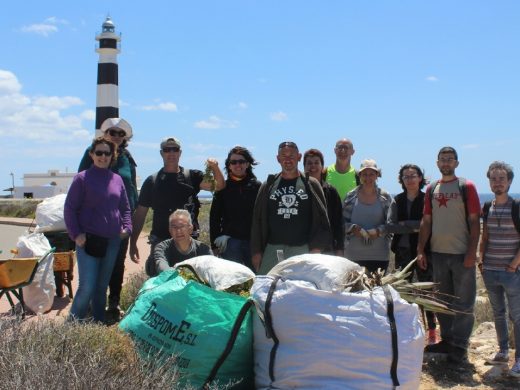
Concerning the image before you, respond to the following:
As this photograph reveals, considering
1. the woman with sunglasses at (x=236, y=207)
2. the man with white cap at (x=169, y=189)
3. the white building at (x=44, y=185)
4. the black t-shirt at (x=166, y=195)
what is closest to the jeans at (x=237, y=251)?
the woman with sunglasses at (x=236, y=207)

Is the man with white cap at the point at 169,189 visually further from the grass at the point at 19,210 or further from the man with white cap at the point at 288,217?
the grass at the point at 19,210

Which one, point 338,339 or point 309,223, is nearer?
point 338,339

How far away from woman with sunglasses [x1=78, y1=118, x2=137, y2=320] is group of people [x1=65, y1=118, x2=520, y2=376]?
0.30ft

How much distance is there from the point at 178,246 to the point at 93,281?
0.92m

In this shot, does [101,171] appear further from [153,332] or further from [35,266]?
[153,332]

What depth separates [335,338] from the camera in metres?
3.79

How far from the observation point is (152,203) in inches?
243

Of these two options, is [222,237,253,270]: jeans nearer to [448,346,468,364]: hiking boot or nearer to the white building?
[448,346,468,364]: hiking boot

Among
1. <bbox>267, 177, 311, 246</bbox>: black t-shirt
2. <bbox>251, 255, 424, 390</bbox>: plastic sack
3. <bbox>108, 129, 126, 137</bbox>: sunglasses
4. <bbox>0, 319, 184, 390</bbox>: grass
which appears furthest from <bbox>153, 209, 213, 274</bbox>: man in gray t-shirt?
<bbox>108, 129, 126, 137</bbox>: sunglasses

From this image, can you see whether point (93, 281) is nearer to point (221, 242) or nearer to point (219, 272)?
point (221, 242)

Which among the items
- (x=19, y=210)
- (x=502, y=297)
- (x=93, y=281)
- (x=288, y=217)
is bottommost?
(x=19, y=210)

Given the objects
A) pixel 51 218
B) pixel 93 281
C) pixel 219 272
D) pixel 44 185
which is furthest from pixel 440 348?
pixel 44 185

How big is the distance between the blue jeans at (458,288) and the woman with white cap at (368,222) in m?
0.51

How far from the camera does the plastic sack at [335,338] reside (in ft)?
12.4
